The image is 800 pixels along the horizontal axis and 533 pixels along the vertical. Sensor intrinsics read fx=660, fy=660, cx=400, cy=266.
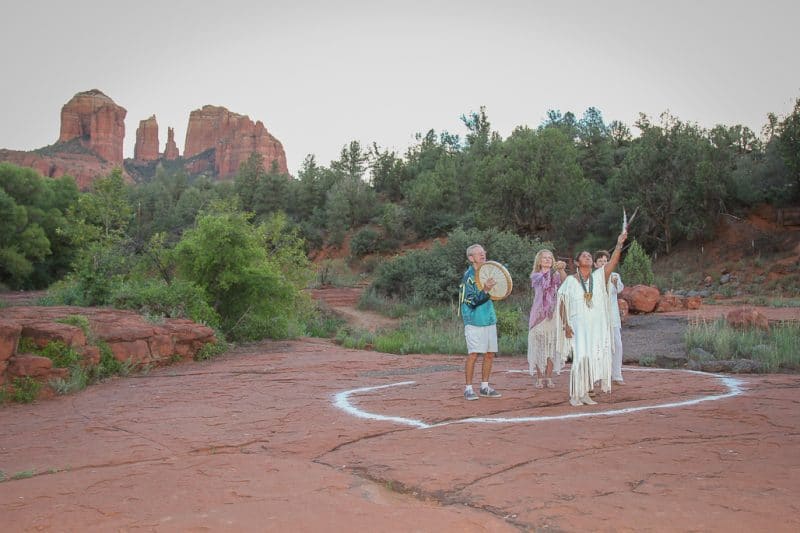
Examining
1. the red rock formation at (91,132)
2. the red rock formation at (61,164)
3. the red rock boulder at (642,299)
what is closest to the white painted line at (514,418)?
the red rock boulder at (642,299)

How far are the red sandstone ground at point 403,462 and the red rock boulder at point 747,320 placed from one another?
4849 mm

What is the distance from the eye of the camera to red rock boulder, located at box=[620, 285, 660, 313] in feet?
61.0

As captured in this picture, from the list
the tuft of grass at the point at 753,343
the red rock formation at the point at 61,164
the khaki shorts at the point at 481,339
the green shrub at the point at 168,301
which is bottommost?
the tuft of grass at the point at 753,343

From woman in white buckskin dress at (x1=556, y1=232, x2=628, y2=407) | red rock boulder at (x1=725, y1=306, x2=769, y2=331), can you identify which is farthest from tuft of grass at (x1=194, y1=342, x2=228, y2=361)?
red rock boulder at (x1=725, y1=306, x2=769, y2=331)

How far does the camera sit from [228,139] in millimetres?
130125

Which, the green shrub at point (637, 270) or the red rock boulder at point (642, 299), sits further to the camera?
the green shrub at point (637, 270)

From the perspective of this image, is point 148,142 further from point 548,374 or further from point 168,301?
point 548,374

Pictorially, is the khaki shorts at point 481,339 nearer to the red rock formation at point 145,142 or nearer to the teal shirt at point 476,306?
the teal shirt at point 476,306

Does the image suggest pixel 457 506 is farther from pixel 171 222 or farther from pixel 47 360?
pixel 171 222

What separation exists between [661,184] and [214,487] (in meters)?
33.3

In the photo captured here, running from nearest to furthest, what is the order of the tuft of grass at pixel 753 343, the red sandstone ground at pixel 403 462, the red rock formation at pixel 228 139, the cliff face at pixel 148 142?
1. the red sandstone ground at pixel 403 462
2. the tuft of grass at pixel 753 343
3. the cliff face at pixel 148 142
4. the red rock formation at pixel 228 139

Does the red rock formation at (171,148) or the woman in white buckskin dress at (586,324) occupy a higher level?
the red rock formation at (171,148)

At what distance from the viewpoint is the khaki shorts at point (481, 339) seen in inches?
314

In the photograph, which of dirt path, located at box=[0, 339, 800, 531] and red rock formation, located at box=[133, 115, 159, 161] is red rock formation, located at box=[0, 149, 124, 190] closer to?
red rock formation, located at box=[133, 115, 159, 161]
